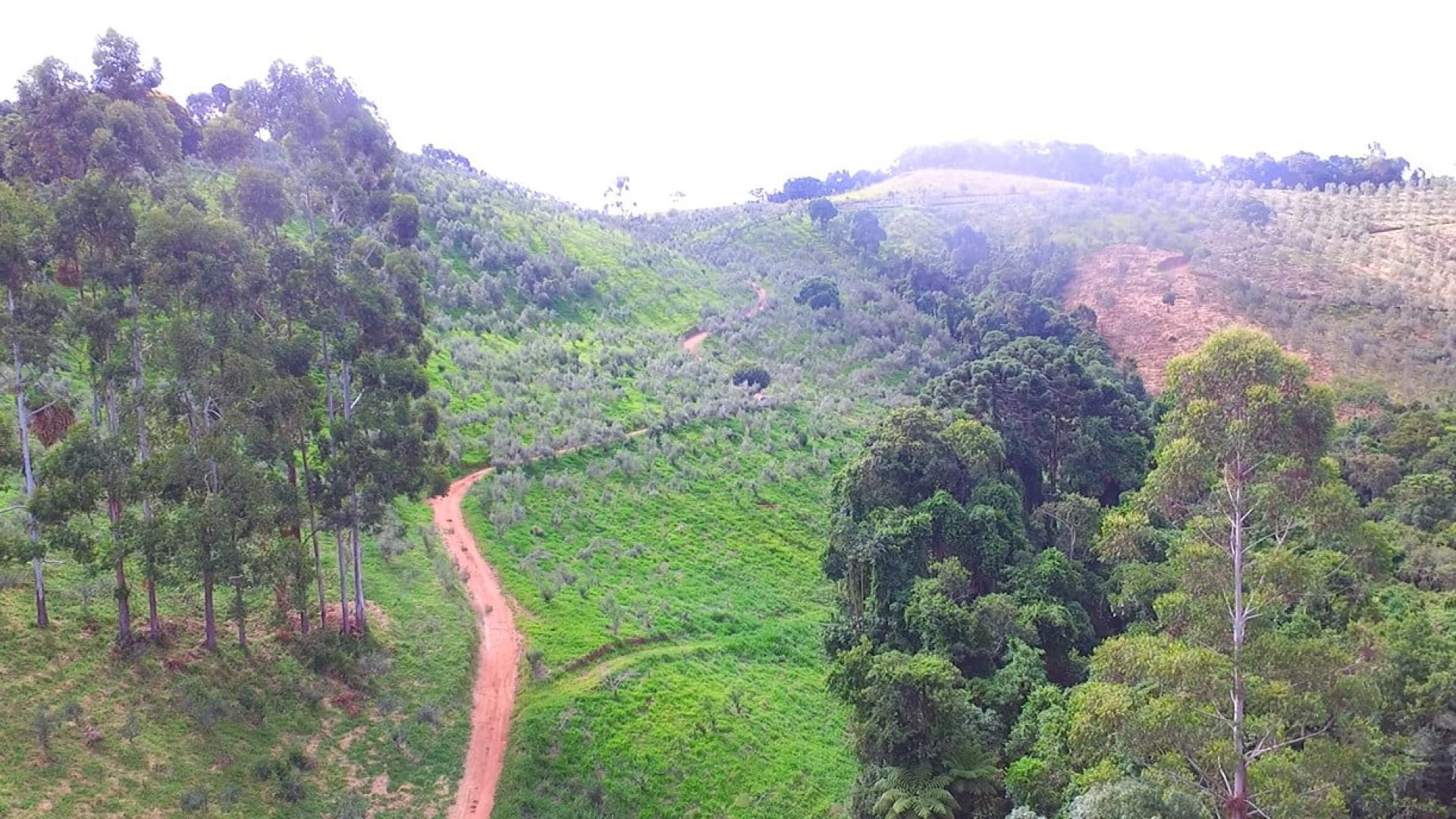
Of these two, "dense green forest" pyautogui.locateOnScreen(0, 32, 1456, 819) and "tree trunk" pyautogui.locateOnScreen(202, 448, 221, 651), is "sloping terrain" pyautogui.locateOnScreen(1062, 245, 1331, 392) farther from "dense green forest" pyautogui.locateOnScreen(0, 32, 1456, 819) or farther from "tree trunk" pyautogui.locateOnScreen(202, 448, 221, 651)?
"tree trunk" pyautogui.locateOnScreen(202, 448, 221, 651)

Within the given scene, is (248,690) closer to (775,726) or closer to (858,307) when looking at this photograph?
(775,726)

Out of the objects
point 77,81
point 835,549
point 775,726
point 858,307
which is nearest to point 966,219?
point 858,307

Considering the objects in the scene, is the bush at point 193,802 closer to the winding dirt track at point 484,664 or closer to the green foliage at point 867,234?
the winding dirt track at point 484,664

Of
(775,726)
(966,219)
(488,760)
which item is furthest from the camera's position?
(966,219)

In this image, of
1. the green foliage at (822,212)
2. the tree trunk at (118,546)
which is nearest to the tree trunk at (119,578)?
the tree trunk at (118,546)

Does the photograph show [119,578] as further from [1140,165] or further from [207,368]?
[1140,165]

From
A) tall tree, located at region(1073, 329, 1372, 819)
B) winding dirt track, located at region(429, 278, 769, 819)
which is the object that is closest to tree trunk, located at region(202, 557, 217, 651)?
winding dirt track, located at region(429, 278, 769, 819)

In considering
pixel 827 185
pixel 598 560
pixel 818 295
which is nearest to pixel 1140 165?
pixel 827 185
